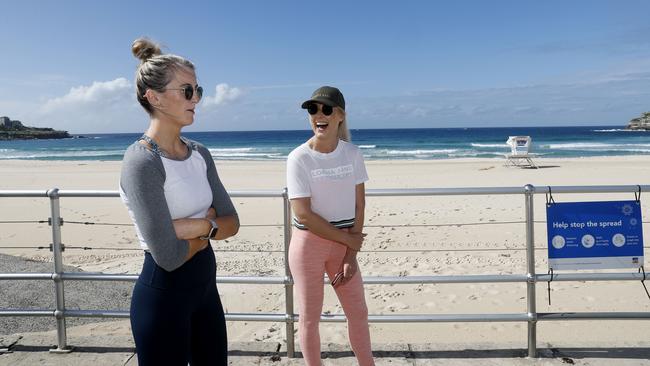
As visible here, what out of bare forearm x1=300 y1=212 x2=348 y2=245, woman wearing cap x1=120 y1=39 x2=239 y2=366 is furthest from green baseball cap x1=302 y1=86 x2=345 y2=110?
woman wearing cap x1=120 y1=39 x2=239 y2=366

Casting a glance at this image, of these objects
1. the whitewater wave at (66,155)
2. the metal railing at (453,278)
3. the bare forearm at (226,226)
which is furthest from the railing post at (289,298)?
the whitewater wave at (66,155)

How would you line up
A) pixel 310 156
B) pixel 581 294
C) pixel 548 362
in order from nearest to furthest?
pixel 310 156 < pixel 548 362 < pixel 581 294

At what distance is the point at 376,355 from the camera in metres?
3.35

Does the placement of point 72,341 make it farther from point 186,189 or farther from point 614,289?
point 614,289

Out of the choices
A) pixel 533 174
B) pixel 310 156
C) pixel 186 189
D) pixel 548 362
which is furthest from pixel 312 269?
pixel 533 174

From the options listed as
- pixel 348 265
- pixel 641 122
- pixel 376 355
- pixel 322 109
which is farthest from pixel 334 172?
pixel 641 122

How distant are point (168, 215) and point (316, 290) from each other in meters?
1.07

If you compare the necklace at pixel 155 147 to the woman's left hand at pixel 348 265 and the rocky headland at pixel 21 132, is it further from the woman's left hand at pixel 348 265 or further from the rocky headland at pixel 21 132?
→ the rocky headland at pixel 21 132

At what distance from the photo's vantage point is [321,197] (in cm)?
248

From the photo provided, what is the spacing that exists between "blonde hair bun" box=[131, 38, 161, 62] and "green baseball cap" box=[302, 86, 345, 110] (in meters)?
0.79

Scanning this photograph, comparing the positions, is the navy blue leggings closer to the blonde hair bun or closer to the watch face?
the watch face

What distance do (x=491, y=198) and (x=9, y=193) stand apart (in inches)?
383

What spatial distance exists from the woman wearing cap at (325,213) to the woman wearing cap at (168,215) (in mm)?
596

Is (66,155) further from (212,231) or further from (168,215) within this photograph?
(168,215)
